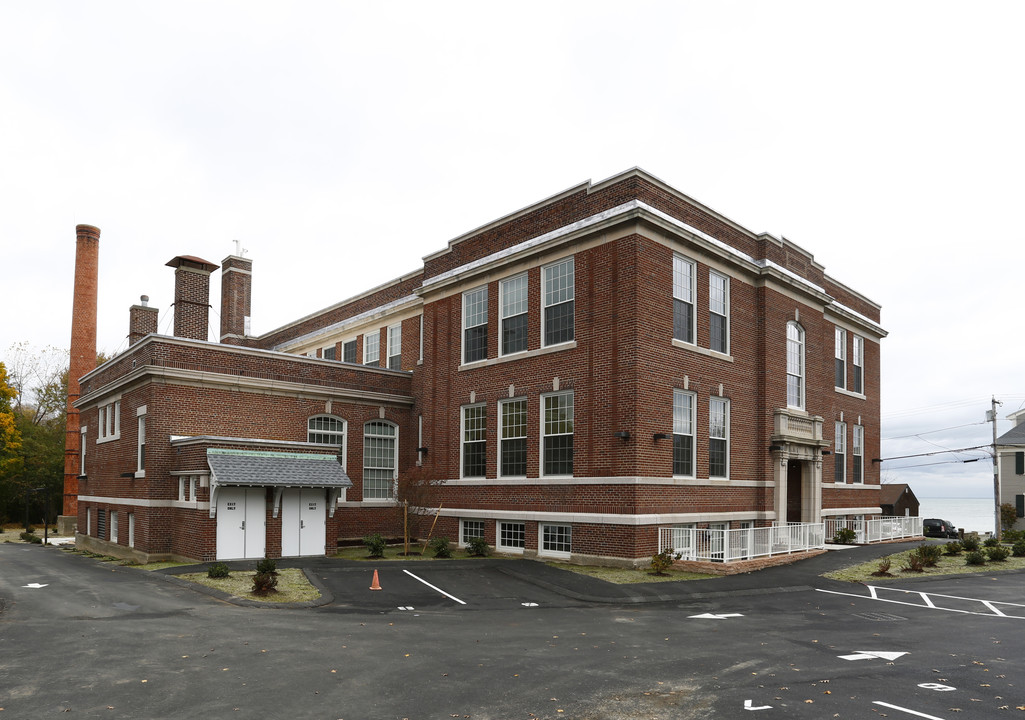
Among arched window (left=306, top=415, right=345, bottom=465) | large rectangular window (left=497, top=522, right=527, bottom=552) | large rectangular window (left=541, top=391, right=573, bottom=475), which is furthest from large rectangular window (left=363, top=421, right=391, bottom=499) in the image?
large rectangular window (left=541, top=391, right=573, bottom=475)

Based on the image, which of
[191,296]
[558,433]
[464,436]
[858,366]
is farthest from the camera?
[858,366]

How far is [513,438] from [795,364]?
11.8m

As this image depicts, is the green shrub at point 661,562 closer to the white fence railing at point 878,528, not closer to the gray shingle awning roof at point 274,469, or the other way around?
the gray shingle awning roof at point 274,469

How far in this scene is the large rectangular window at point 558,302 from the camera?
25.4 meters

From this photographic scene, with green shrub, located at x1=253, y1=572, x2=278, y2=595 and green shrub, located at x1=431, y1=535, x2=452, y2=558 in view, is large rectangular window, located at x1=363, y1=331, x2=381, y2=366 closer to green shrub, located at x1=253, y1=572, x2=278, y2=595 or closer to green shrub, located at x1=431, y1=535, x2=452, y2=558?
green shrub, located at x1=431, y1=535, x2=452, y2=558

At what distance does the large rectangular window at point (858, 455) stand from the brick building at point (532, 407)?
114 cm

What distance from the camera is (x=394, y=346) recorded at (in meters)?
35.4

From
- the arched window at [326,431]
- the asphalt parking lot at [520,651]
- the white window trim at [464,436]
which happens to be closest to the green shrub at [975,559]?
the asphalt parking lot at [520,651]

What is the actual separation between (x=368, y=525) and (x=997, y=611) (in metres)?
20.7

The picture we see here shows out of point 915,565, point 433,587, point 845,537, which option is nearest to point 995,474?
point 845,537

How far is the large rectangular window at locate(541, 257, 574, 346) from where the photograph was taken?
25.4m

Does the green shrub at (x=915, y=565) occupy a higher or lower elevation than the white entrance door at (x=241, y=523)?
lower

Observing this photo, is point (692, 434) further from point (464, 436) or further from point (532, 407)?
point (464, 436)

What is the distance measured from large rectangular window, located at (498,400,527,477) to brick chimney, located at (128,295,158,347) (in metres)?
20.2
